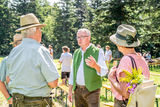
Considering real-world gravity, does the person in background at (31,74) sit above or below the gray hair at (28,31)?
below

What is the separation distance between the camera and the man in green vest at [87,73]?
3.15 metres

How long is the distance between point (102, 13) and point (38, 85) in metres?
19.0

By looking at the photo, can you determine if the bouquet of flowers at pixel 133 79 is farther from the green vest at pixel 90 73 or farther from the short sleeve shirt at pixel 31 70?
the green vest at pixel 90 73

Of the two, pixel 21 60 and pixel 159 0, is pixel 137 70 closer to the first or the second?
pixel 21 60

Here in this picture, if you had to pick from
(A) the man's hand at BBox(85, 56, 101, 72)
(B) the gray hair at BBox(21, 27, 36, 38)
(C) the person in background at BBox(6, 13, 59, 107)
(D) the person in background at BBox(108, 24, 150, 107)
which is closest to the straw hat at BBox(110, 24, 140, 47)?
(D) the person in background at BBox(108, 24, 150, 107)

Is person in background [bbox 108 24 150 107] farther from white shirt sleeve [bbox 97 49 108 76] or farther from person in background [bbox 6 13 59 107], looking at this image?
person in background [bbox 6 13 59 107]

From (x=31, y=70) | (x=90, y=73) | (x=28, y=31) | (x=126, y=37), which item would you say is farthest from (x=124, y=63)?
(x=28, y=31)

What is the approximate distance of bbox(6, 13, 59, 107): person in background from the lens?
224cm

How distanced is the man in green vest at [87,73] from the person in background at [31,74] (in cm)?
99

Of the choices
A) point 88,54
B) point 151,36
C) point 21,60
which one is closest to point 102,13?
point 151,36

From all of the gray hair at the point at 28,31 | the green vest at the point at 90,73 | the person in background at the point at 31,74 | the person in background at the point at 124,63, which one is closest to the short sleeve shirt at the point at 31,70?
the person in background at the point at 31,74

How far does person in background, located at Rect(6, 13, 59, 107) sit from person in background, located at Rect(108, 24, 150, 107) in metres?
0.85

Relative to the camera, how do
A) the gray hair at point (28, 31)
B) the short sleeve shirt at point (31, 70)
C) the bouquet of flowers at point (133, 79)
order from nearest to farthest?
the bouquet of flowers at point (133, 79) → the short sleeve shirt at point (31, 70) → the gray hair at point (28, 31)

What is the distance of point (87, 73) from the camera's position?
3.23 meters
